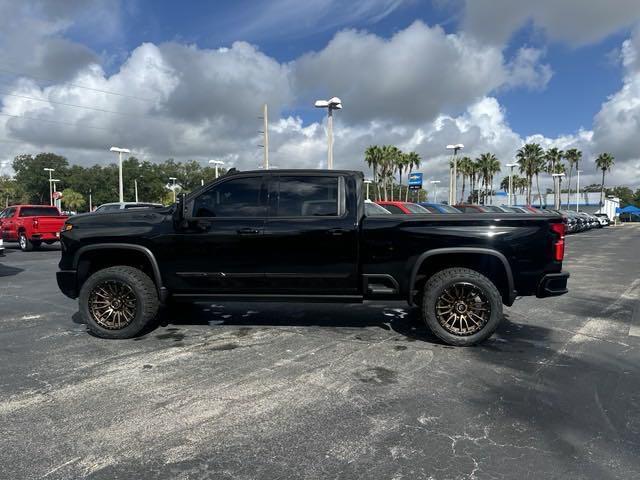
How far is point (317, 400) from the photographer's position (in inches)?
147

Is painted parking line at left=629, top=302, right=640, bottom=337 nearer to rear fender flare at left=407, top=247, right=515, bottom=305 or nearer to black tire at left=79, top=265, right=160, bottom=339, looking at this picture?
rear fender flare at left=407, top=247, right=515, bottom=305

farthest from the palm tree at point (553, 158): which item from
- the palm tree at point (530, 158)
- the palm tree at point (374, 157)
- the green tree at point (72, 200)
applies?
the green tree at point (72, 200)

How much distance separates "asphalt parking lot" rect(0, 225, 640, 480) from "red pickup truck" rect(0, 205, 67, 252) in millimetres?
12535

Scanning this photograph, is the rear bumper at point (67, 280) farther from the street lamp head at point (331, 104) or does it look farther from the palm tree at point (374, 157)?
the palm tree at point (374, 157)

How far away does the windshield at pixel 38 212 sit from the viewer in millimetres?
17953

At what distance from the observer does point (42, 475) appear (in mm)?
2705

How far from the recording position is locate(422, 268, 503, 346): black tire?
507cm

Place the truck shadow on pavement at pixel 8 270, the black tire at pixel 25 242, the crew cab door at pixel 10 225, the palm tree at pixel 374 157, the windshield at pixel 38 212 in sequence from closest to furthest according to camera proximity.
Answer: the truck shadow on pavement at pixel 8 270, the black tire at pixel 25 242, the crew cab door at pixel 10 225, the windshield at pixel 38 212, the palm tree at pixel 374 157

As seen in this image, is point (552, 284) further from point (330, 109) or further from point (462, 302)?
point (330, 109)

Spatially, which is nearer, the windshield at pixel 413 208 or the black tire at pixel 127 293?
the black tire at pixel 127 293

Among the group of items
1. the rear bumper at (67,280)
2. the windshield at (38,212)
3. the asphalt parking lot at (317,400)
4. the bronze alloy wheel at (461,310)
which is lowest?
the asphalt parking lot at (317,400)

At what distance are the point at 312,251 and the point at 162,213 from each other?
1844mm

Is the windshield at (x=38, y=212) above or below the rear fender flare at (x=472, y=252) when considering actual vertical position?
above

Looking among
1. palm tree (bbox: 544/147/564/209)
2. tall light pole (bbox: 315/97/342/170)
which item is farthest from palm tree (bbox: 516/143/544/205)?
tall light pole (bbox: 315/97/342/170)
